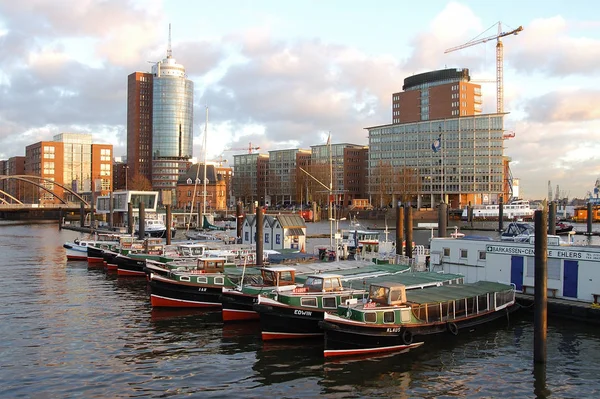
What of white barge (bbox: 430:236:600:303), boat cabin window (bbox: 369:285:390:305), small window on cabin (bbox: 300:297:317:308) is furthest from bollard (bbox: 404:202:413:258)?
small window on cabin (bbox: 300:297:317:308)

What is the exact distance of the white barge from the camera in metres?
38.8

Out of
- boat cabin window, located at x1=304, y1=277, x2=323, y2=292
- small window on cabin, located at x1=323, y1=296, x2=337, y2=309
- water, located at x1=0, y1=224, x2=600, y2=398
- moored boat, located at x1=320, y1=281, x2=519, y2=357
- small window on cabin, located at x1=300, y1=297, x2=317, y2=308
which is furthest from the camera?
boat cabin window, located at x1=304, y1=277, x2=323, y2=292

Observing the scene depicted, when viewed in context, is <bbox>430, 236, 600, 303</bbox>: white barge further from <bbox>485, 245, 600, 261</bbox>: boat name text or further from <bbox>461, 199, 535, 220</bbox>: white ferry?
<bbox>461, 199, 535, 220</bbox>: white ferry

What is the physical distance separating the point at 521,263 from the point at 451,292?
9.73m

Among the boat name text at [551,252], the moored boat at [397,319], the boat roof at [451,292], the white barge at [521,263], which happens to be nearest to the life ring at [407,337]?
the moored boat at [397,319]

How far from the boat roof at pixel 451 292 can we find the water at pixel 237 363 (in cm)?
245

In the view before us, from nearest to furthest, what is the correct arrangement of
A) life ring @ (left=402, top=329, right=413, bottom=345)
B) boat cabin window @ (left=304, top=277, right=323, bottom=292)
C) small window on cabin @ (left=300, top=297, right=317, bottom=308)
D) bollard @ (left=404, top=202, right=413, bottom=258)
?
life ring @ (left=402, top=329, right=413, bottom=345) < small window on cabin @ (left=300, top=297, right=317, bottom=308) < boat cabin window @ (left=304, top=277, right=323, bottom=292) < bollard @ (left=404, top=202, right=413, bottom=258)

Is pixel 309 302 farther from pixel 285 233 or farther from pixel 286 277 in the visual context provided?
pixel 285 233

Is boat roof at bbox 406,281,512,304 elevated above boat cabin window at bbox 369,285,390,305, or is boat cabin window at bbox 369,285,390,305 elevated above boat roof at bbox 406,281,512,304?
boat cabin window at bbox 369,285,390,305

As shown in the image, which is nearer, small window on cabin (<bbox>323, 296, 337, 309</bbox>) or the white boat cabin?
small window on cabin (<bbox>323, 296, 337, 309</bbox>)

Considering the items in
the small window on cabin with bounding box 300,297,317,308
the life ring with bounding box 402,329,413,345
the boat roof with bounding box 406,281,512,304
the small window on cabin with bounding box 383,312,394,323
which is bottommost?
the life ring with bounding box 402,329,413,345

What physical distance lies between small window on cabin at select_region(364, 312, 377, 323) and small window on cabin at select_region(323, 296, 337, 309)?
13.0 feet

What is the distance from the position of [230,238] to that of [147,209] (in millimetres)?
68726

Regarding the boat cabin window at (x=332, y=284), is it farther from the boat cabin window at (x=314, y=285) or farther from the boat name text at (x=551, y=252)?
the boat name text at (x=551, y=252)
